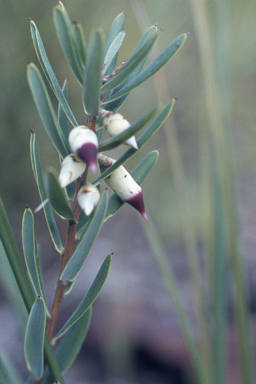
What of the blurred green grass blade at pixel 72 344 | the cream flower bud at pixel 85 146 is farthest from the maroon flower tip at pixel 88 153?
the blurred green grass blade at pixel 72 344

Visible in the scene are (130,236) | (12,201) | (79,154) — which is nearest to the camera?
(79,154)

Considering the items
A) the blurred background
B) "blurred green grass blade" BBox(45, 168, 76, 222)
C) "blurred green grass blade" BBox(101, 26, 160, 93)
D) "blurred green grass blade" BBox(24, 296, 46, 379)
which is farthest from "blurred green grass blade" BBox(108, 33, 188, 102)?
the blurred background

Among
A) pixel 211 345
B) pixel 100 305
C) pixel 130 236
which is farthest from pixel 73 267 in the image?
pixel 130 236

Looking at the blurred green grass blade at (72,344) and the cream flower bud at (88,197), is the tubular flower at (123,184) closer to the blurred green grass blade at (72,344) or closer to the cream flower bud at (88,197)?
the cream flower bud at (88,197)

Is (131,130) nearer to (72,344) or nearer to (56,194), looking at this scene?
(56,194)

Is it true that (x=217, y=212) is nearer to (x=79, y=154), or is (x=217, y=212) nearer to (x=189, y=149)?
(x=79, y=154)

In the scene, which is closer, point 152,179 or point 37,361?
point 37,361

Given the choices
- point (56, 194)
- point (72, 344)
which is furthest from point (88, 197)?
point (72, 344)
